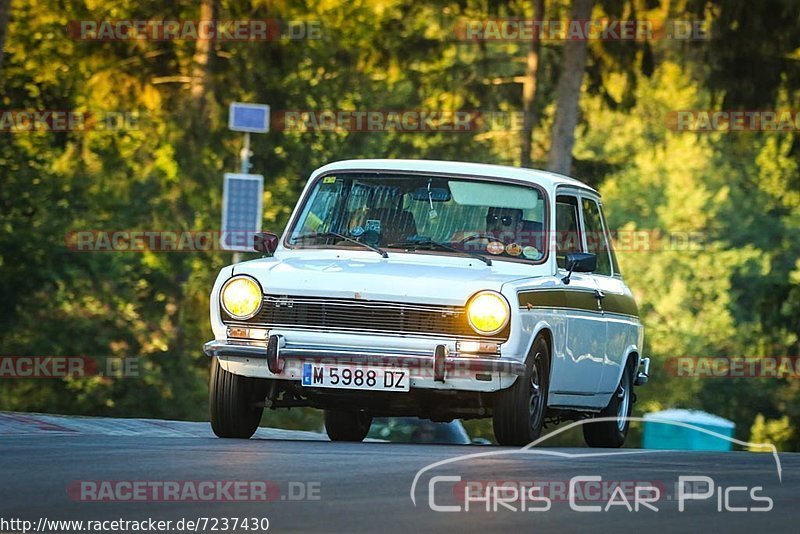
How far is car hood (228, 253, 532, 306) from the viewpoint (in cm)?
1190

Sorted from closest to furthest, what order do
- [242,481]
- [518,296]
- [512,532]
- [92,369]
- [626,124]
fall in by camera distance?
[512,532]
[242,481]
[518,296]
[92,369]
[626,124]

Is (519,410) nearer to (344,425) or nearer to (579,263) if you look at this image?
(579,263)

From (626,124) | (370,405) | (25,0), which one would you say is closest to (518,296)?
(370,405)

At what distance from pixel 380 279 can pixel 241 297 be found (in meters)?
0.88

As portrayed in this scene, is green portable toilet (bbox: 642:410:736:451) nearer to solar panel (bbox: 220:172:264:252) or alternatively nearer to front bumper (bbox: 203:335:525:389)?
solar panel (bbox: 220:172:264:252)

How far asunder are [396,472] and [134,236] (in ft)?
113

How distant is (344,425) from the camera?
15.6m

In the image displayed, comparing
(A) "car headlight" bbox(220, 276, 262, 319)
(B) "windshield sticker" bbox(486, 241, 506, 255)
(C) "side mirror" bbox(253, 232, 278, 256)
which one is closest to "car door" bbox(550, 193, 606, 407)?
(B) "windshield sticker" bbox(486, 241, 506, 255)

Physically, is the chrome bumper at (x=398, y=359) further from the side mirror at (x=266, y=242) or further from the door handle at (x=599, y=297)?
the door handle at (x=599, y=297)

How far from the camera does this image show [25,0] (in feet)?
149

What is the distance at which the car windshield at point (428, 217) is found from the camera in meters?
13.1

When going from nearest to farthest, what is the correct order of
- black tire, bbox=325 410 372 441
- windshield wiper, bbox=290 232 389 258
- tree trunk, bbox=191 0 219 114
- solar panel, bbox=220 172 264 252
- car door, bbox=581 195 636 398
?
windshield wiper, bbox=290 232 389 258, car door, bbox=581 195 636 398, black tire, bbox=325 410 372 441, solar panel, bbox=220 172 264 252, tree trunk, bbox=191 0 219 114

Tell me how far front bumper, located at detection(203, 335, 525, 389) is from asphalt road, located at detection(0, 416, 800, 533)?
1.44 ft

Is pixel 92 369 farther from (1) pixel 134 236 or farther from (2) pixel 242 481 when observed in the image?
(2) pixel 242 481
